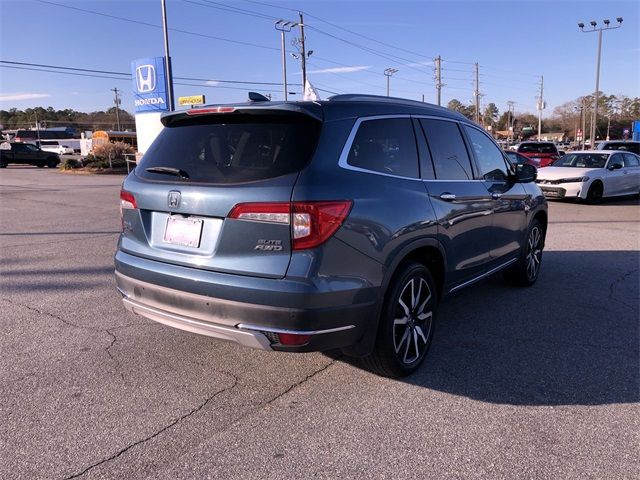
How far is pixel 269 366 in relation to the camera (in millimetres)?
3883

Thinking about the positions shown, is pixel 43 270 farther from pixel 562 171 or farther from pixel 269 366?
pixel 562 171

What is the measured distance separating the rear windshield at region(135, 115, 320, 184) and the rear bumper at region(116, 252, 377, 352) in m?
0.60

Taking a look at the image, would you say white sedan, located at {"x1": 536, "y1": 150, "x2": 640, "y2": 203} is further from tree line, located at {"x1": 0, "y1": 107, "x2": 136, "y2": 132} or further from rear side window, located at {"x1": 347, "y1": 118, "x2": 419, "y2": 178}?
tree line, located at {"x1": 0, "y1": 107, "x2": 136, "y2": 132}

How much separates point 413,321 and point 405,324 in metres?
0.12

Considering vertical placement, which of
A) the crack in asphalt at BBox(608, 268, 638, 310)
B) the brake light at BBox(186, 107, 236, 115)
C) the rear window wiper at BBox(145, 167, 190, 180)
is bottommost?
the crack in asphalt at BBox(608, 268, 638, 310)

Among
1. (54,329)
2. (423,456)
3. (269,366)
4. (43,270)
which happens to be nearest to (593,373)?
(423,456)

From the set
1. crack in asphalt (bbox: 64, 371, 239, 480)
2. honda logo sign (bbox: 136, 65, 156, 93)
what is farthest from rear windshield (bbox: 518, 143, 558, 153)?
crack in asphalt (bbox: 64, 371, 239, 480)

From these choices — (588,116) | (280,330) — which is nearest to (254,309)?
(280,330)

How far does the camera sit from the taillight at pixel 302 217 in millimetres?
2887

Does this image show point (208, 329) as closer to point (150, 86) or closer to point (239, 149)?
point (239, 149)

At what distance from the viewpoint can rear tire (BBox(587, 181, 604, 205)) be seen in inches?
576

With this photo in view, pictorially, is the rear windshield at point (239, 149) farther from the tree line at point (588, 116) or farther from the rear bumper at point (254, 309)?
the tree line at point (588, 116)

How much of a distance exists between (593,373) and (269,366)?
2.35 meters

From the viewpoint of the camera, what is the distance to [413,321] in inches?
148
